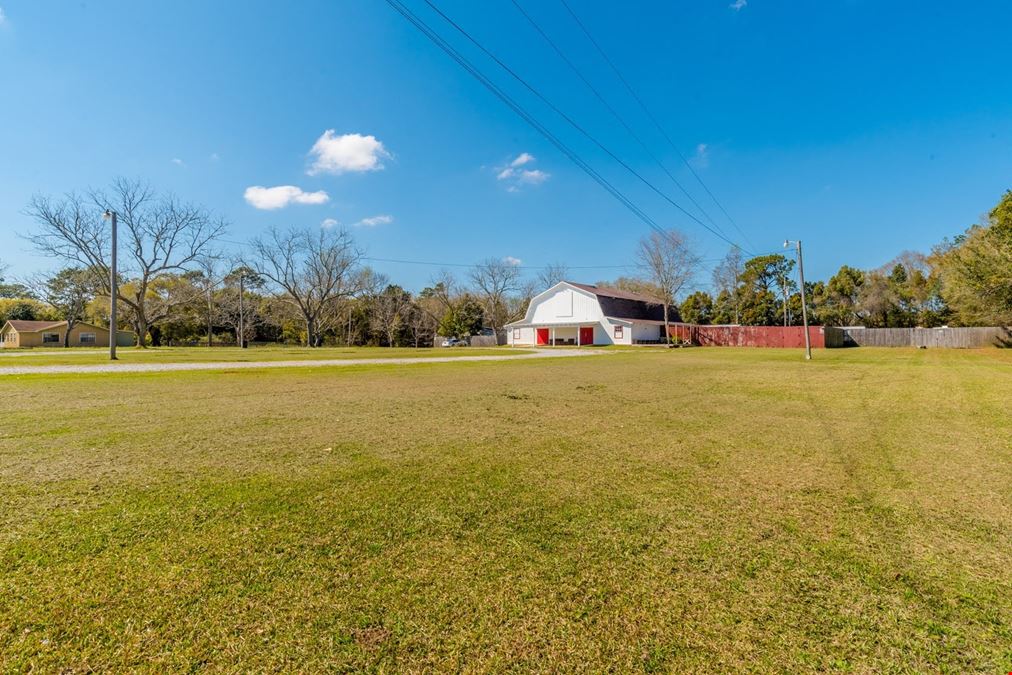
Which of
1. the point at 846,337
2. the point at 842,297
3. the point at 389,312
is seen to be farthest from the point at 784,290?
the point at 389,312

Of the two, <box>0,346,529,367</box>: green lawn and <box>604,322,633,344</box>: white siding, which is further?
<box>604,322,633,344</box>: white siding

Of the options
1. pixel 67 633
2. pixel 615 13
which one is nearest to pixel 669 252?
pixel 615 13

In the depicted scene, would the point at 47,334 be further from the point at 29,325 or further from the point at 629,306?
the point at 629,306

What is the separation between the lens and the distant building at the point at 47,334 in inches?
1893

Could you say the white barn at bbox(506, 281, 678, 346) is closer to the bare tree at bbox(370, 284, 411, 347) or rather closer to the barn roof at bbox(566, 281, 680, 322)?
the barn roof at bbox(566, 281, 680, 322)

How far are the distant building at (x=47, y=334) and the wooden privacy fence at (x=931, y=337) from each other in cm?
8012

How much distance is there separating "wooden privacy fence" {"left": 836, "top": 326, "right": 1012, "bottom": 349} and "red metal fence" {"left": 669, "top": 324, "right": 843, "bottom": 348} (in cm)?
238

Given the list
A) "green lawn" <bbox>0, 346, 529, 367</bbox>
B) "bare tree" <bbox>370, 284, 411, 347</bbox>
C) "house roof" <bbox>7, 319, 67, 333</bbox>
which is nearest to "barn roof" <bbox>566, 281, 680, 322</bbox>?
"green lawn" <bbox>0, 346, 529, 367</bbox>

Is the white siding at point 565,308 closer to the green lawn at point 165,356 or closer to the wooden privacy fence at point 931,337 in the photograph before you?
the green lawn at point 165,356

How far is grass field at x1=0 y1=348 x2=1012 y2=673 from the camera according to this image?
1.77 m

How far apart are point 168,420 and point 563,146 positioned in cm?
1285

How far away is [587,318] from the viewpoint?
44688 mm

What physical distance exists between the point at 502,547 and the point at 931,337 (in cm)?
4848

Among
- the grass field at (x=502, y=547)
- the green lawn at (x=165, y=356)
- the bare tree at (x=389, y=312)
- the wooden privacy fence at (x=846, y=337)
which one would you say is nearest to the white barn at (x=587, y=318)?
the wooden privacy fence at (x=846, y=337)
